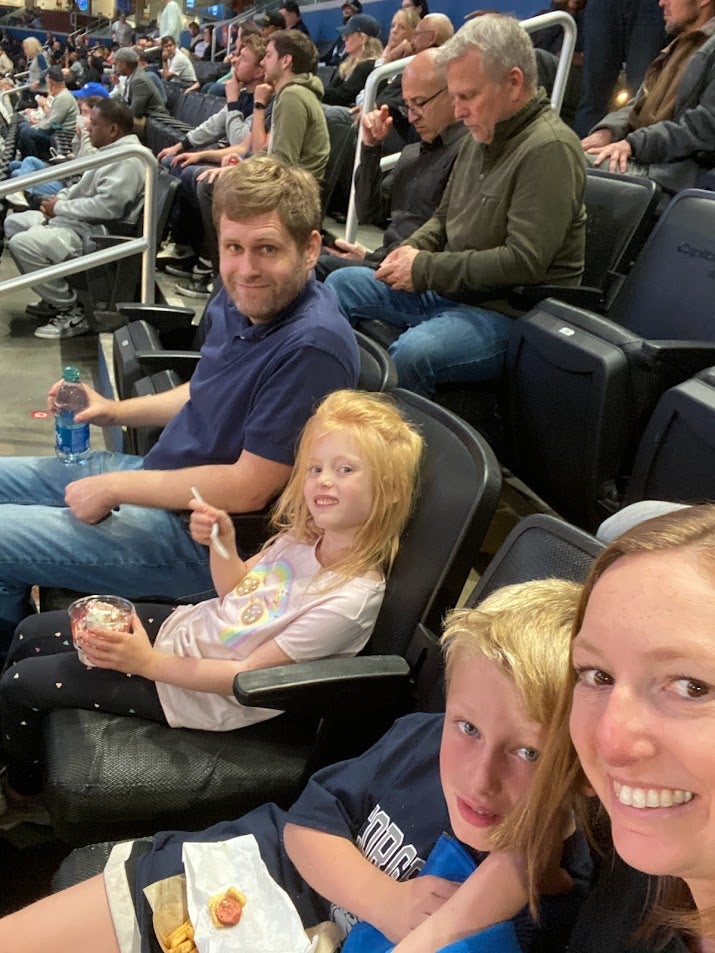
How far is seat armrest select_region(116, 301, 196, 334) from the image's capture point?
271cm

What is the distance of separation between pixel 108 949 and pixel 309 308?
1.17 meters

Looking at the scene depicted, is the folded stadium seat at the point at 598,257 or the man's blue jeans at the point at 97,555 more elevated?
the folded stadium seat at the point at 598,257

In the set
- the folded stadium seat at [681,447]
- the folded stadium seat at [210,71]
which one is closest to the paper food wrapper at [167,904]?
the folded stadium seat at [681,447]

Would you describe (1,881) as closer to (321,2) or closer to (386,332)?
(386,332)

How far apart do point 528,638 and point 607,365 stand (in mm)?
1135

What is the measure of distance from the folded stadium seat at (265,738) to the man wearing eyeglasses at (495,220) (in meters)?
0.94

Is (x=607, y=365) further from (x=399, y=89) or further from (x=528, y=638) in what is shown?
(x=399, y=89)

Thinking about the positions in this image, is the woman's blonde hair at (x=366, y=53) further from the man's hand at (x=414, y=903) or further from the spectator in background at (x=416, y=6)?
the man's hand at (x=414, y=903)

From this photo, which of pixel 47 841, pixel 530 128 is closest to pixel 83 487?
pixel 47 841

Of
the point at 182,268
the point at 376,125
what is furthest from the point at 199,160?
the point at 376,125

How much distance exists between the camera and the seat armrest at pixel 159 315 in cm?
271

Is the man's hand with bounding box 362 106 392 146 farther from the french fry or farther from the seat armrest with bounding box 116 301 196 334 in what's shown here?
the french fry

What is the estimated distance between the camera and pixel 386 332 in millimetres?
2631

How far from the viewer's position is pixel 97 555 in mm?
1703
